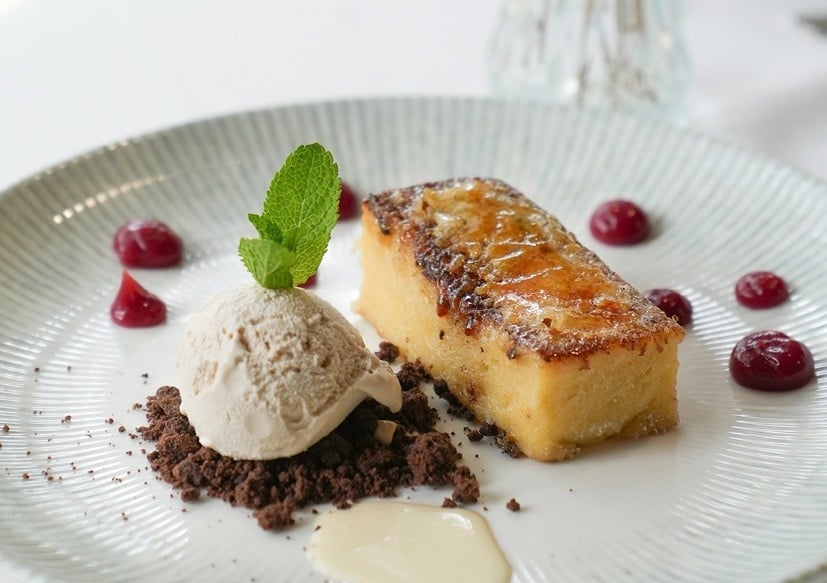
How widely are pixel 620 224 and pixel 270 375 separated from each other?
1.92 metres

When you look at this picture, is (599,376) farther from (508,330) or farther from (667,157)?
(667,157)

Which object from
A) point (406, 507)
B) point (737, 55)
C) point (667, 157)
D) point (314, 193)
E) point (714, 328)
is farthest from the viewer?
point (737, 55)

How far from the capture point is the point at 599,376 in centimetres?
304

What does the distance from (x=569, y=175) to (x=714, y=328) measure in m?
1.18

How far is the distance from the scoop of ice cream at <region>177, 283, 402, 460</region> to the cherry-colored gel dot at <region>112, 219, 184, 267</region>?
108 cm

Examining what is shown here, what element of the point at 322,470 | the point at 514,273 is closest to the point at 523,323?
the point at 514,273

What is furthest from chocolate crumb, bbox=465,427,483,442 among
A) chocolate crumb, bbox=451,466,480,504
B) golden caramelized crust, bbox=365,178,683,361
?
golden caramelized crust, bbox=365,178,683,361

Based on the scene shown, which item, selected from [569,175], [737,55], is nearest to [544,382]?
[569,175]

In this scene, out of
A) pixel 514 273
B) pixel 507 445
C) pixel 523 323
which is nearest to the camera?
pixel 523 323

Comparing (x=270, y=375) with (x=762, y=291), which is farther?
(x=762, y=291)

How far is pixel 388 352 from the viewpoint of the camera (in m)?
3.69

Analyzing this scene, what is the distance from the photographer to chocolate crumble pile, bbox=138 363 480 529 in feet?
9.66

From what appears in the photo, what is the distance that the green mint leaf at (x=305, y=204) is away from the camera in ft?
10.7

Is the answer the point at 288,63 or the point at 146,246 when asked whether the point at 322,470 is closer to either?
the point at 146,246
